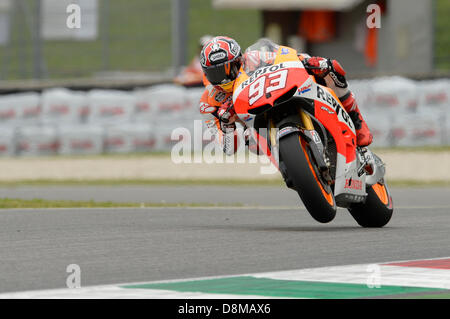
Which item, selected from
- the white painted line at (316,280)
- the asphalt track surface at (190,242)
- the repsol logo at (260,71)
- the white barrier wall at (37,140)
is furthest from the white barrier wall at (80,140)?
the white painted line at (316,280)

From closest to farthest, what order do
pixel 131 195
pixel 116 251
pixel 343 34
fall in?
pixel 116 251 → pixel 131 195 → pixel 343 34

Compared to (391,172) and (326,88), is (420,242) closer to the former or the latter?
(326,88)

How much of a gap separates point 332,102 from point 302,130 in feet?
1.66

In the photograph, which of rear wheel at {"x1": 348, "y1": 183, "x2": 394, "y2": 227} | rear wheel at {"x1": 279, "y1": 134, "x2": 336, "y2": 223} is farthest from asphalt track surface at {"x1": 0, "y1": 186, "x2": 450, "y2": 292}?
rear wheel at {"x1": 279, "y1": 134, "x2": 336, "y2": 223}

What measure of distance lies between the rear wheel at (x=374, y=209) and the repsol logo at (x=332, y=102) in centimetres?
62

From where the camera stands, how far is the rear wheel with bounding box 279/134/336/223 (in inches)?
274

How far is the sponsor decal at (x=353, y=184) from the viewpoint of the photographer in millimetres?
7441

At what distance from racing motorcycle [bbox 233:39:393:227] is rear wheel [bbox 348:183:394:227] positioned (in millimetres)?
99

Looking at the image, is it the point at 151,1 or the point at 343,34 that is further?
the point at 343,34

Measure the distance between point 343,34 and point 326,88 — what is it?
19.9 m

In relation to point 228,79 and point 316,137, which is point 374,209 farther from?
point 228,79

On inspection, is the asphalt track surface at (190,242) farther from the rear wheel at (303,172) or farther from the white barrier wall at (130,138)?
the white barrier wall at (130,138)

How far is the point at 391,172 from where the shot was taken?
17250 mm
